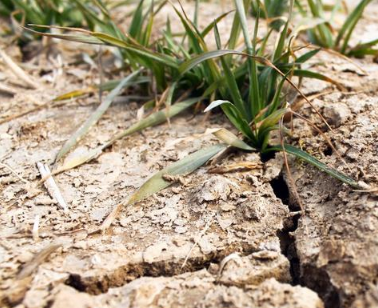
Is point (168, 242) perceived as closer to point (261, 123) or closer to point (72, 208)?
point (72, 208)

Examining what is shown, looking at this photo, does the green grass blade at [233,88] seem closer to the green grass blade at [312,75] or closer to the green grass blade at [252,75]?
the green grass blade at [252,75]

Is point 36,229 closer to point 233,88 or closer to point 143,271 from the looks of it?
point 143,271

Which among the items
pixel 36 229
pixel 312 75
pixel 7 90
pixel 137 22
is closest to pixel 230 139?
pixel 312 75

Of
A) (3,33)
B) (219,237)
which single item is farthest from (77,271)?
(3,33)

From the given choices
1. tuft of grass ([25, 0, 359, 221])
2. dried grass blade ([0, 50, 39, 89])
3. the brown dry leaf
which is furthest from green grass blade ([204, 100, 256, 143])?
dried grass blade ([0, 50, 39, 89])

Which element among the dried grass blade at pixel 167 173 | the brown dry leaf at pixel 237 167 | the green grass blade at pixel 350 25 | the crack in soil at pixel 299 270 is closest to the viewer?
the crack in soil at pixel 299 270

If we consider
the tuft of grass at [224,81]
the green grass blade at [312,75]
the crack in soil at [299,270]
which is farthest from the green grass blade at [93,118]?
the crack in soil at [299,270]

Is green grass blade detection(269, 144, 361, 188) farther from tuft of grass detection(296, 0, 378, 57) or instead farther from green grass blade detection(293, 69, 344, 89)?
tuft of grass detection(296, 0, 378, 57)
